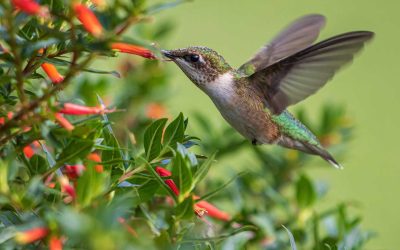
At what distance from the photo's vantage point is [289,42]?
3.09 meters

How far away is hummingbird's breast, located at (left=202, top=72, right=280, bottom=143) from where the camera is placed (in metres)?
2.57

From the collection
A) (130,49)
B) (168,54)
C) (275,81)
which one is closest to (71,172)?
(130,49)

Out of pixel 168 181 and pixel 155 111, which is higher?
pixel 168 181

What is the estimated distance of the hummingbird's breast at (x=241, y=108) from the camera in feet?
8.45

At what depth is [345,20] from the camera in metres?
8.77

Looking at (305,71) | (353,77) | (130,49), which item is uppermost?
(130,49)

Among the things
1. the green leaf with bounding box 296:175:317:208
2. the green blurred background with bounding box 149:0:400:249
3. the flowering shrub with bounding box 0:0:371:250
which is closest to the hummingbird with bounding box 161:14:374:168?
the green leaf with bounding box 296:175:317:208

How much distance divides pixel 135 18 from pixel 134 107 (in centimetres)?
170

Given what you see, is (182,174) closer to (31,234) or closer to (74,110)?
(74,110)

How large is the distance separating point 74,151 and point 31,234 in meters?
0.28

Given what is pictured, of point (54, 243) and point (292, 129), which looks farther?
point (292, 129)

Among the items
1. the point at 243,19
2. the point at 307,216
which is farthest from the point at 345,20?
the point at 307,216

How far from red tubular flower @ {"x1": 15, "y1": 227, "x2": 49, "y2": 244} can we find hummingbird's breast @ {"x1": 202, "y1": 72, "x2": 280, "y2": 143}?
143 cm

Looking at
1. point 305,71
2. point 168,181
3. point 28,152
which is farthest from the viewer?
point 305,71
